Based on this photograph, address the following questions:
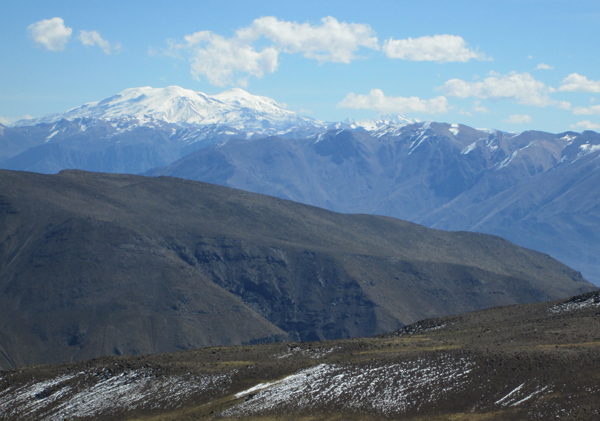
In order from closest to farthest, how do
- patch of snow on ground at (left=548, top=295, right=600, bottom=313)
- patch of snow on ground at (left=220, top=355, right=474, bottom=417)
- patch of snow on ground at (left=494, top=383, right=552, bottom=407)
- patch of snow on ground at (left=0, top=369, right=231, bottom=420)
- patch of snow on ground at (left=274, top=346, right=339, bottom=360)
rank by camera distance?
1. patch of snow on ground at (left=494, top=383, right=552, bottom=407)
2. patch of snow on ground at (left=220, top=355, right=474, bottom=417)
3. patch of snow on ground at (left=0, top=369, right=231, bottom=420)
4. patch of snow on ground at (left=274, top=346, right=339, bottom=360)
5. patch of snow on ground at (left=548, top=295, right=600, bottom=313)

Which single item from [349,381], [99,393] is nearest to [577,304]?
[349,381]

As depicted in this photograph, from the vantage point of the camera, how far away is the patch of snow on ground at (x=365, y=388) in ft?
172

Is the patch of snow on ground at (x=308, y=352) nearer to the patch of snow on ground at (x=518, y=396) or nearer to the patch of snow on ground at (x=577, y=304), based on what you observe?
the patch of snow on ground at (x=518, y=396)

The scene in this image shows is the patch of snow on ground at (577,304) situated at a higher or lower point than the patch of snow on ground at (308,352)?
lower

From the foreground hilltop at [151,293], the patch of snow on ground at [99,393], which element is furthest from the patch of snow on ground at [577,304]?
the foreground hilltop at [151,293]

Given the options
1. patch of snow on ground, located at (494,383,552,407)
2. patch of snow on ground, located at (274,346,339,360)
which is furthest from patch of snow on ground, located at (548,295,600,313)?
patch of snow on ground, located at (274,346,339,360)

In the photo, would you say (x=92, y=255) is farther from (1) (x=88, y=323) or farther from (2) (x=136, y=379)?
(2) (x=136, y=379)

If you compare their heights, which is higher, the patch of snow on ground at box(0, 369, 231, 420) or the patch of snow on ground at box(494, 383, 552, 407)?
the patch of snow on ground at box(0, 369, 231, 420)

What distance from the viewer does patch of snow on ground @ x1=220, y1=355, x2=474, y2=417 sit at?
52281 millimetres

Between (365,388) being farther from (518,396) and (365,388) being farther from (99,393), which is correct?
(99,393)

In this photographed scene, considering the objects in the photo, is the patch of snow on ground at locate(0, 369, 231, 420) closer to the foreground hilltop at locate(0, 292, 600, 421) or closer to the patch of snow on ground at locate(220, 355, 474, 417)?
the foreground hilltop at locate(0, 292, 600, 421)

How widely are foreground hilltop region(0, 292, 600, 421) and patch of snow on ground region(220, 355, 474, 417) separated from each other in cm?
10

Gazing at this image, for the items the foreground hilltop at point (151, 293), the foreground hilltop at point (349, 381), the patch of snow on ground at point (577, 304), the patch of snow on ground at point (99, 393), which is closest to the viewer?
the foreground hilltop at point (349, 381)

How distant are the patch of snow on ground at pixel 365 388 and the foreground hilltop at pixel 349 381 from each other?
96 mm
